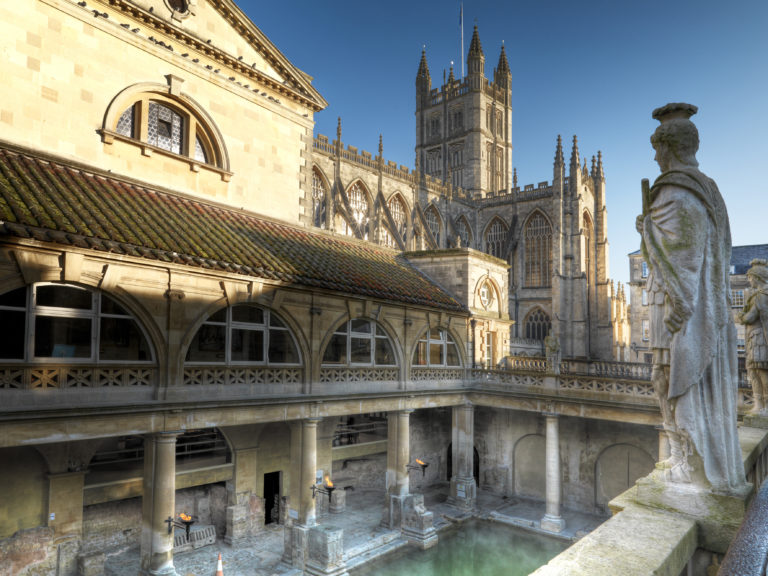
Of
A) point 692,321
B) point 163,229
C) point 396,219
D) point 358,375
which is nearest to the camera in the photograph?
point 692,321

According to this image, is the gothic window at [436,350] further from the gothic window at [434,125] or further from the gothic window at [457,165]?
the gothic window at [434,125]

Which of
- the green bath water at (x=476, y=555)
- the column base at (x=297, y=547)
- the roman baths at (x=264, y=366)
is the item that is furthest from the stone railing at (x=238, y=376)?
the green bath water at (x=476, y=555)

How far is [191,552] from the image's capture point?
1814 cm

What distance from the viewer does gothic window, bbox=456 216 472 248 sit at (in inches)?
2249

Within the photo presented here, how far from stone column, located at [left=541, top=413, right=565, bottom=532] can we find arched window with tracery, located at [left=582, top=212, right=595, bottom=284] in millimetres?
36178

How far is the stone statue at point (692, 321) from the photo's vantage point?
14.2 ft

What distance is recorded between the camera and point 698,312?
174 inches

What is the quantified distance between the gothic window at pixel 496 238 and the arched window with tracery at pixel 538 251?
2.48m

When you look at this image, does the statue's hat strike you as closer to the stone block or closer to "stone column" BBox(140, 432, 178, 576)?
"stone column" BBox(140, 432, 178, 576)

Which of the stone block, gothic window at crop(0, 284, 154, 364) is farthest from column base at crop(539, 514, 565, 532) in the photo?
gothic window at crop(0, 284, 154, 364)

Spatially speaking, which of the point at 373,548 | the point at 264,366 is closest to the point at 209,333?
the point at 264,366

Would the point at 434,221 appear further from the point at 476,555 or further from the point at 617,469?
the point at 476,555

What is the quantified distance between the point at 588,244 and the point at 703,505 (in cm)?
5611

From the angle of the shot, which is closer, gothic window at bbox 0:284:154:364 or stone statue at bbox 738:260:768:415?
stone statue at bbox 738:260:768:415
